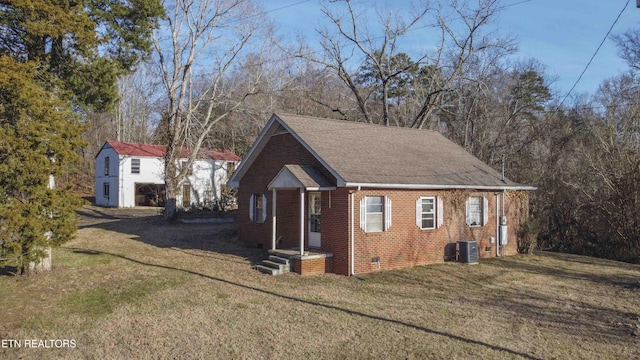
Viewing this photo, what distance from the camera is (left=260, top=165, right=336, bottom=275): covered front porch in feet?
45.4

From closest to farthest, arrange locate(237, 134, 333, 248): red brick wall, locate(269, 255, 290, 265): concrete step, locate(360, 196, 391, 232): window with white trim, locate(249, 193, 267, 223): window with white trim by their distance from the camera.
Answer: locate(269, 255, 290, 265): concrete step < locate(360, 196, 391, 232): window with white trim < locate(237, 134, 333, 248): red brick wall < locate(249, 193, 267, 223): window with white trim

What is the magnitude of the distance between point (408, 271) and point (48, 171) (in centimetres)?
1033

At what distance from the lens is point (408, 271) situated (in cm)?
1442

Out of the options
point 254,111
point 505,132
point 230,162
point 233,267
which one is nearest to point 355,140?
point 233,267

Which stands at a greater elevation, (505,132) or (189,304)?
(505,132)

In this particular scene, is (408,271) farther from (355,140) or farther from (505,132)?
(505,132)

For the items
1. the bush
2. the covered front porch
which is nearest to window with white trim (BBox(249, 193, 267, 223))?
the covered front porch

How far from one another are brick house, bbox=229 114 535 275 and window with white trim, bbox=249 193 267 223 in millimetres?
40

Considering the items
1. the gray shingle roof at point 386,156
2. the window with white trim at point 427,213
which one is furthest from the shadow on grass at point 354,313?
the window with white trim at point 427,213

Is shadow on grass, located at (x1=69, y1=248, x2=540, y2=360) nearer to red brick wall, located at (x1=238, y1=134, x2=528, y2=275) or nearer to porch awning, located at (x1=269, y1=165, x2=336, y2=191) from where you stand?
red brick wall, located at (x1=238, y1=134, x2=528, y2=275)

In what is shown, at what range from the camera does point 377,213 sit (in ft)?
47.9

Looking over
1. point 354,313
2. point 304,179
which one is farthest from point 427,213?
point 354,313

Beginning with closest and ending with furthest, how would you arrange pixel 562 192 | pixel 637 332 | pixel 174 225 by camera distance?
pixel 637 332 → pixel 562 192 → pixel 174 225

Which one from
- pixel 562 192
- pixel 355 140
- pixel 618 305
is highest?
pixel 355 140
